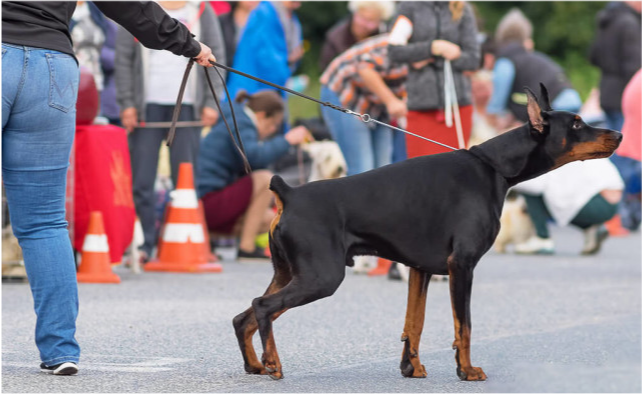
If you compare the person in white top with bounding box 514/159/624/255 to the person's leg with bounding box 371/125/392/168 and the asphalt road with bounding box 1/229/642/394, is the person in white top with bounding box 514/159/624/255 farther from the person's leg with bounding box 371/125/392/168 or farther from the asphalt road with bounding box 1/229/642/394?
the person's leg with bounding box 371/125/392/168

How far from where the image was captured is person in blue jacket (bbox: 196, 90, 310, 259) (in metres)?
10.9

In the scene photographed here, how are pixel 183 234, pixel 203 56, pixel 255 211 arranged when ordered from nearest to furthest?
pixel 203 56 < pixel 183 234 < pixel 255 211

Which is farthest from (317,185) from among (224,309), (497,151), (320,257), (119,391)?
(224,309)

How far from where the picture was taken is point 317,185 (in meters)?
5.38

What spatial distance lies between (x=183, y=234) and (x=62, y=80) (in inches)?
184

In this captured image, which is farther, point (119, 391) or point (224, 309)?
point (224, 309)

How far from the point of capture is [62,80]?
529 centimetres

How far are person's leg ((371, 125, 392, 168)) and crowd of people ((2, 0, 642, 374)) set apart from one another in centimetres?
1

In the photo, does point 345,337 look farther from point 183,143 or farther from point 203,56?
point 183,143

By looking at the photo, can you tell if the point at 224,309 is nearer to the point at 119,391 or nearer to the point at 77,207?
the point at 77,207

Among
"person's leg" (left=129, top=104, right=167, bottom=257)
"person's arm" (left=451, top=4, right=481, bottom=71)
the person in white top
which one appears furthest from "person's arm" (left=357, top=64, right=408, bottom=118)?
the person in white top

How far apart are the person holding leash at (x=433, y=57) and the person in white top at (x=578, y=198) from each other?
2894mm

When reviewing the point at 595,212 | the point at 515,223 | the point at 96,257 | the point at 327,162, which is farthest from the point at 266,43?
the point at 96,257

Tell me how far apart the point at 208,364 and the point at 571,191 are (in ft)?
21.9
